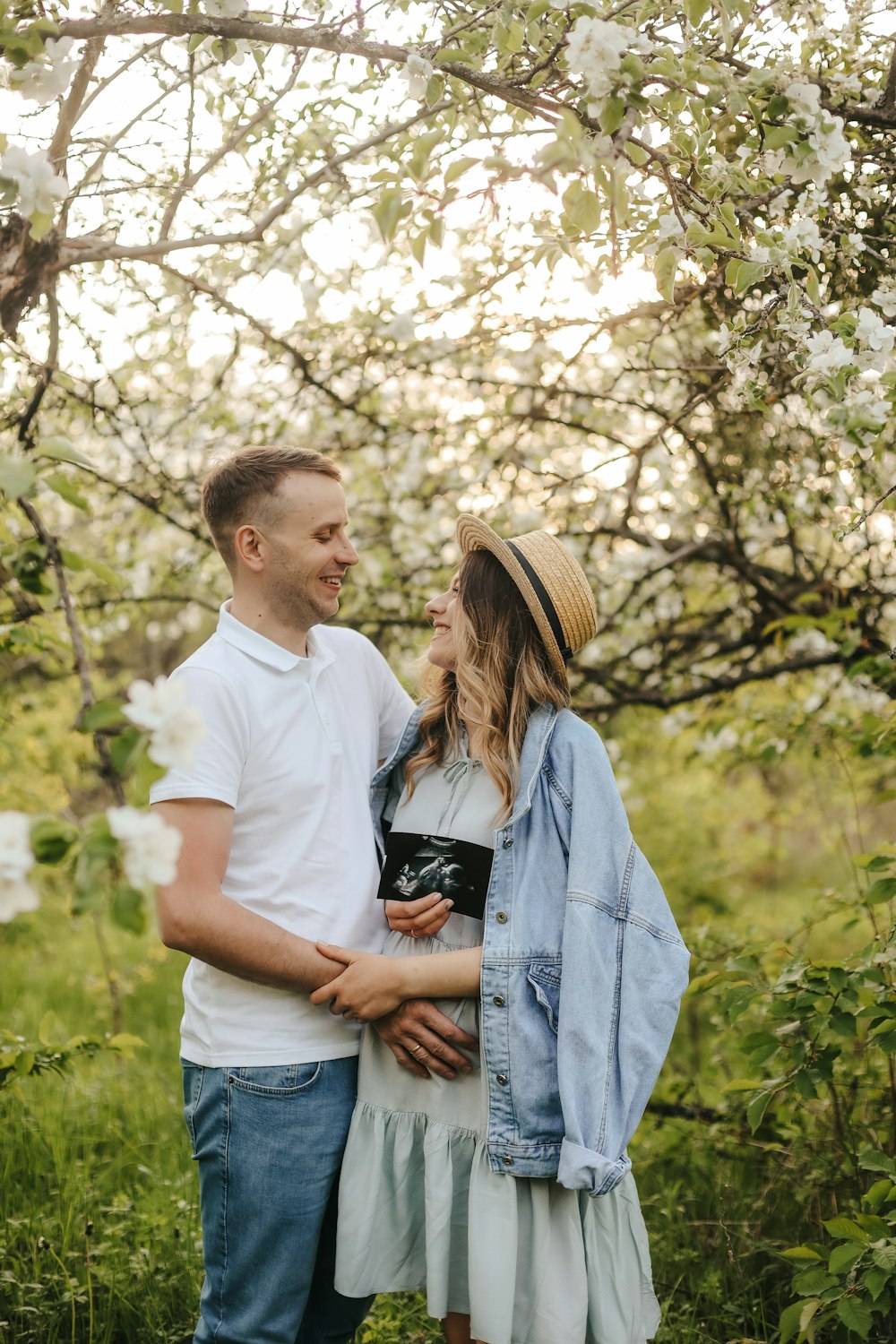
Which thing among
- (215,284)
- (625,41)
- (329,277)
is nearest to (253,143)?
(215,284)

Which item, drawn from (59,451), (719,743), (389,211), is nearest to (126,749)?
(59,451)

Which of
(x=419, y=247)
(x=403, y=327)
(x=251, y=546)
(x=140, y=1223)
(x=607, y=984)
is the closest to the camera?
(x=419, y=247)

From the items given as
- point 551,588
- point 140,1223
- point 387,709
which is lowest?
point 140,1223

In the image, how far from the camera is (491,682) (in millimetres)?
2215

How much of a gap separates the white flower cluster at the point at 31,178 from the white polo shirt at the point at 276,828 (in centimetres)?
86

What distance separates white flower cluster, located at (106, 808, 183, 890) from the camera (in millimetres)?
1034

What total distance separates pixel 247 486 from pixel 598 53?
3.65 feet

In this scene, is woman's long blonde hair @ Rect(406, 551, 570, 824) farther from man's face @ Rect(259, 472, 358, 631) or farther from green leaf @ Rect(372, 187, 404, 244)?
green leaf @ Rect(372, 187, 404, 244)

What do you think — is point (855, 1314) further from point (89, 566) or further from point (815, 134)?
point (815, 134)

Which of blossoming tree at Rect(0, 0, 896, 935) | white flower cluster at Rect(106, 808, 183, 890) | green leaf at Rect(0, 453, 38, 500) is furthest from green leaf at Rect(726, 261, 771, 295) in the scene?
Answer: white flower cluster at Rect(106, 808, 183, 890)

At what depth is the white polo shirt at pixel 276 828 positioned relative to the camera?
80.7 inches

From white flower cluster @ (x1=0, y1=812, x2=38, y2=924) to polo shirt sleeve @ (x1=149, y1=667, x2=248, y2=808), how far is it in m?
0.86

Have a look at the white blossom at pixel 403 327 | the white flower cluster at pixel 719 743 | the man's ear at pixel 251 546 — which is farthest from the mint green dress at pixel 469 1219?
the white flower cluster at pixel 719 743

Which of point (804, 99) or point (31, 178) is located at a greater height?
point (804, 99)
